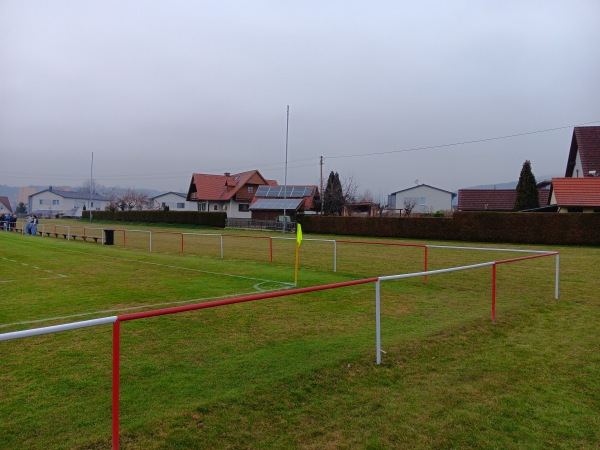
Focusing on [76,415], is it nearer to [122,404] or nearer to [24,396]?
[122,404]

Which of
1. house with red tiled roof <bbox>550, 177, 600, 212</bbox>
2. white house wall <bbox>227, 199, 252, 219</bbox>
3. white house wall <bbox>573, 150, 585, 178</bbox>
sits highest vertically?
white house wall <bbox>573, 150, 585, 178</bbox>

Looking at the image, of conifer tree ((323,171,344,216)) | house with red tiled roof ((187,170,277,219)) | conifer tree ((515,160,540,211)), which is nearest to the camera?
conifer tree ((515,160,540,211))

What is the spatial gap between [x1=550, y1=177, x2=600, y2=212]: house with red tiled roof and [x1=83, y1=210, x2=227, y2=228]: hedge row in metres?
32.3

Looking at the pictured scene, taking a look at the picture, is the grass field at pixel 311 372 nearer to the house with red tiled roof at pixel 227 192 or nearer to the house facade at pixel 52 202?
the house with red tiled roof at pixel 227 192

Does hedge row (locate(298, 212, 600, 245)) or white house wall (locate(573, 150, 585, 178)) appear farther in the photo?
white house wall (locate(573, 150, 585, 178))

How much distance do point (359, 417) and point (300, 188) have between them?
54731mm

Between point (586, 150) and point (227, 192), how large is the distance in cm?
4424

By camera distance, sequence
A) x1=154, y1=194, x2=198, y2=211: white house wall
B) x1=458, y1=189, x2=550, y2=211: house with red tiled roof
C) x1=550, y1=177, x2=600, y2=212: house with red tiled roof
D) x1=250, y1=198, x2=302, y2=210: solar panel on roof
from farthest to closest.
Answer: x1=154, y1=194, x2=198, y2=211: white house wall < x1=250, y1=198, x2=302, y2=210: solar panel on roof < x1=458, y1=189, x2=550, y2=211: house with red tiled roof < x1=550, y1=177, x2=600, y2=212: house with red tiled roof

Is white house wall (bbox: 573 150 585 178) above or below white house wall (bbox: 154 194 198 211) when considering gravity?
above

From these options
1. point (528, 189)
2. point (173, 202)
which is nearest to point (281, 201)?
point (528, 189)

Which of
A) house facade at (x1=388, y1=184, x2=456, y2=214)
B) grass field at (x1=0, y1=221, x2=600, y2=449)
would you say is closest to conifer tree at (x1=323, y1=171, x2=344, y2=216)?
house facade at (x1=388, y1=184, x2=456, y2=214)

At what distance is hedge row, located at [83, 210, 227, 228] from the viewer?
5039 centimetres

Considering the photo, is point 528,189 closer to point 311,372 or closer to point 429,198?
point 429,198

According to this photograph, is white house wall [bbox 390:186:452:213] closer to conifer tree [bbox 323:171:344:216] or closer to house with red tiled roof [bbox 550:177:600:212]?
conifer tree [bbox 323:171:344:216]
